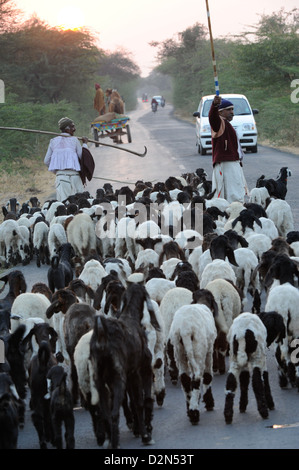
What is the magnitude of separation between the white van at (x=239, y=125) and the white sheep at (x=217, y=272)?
60.7 ft

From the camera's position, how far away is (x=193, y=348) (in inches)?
263

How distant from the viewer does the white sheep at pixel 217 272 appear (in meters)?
8.55

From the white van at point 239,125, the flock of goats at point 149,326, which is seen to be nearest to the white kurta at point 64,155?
the flock of goats at point 149,326

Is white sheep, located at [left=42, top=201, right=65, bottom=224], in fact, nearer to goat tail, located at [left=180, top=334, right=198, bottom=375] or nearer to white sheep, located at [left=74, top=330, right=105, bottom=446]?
goat tail, located at [left=180, top=334, right=198, bottom=375]

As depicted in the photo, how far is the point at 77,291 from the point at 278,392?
2278 millimetres

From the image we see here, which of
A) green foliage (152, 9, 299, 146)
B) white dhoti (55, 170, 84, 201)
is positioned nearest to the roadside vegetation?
green foliage (152, 9, 299, 146)

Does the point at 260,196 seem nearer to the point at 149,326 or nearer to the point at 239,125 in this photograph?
the point at 149,326

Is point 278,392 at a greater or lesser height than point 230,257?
lesser

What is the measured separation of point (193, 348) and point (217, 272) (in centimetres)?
198

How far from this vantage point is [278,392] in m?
7.01

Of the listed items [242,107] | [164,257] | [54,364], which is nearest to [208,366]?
[54,364]

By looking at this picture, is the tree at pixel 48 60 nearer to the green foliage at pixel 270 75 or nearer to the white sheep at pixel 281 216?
the green foliage at pixel 270 75

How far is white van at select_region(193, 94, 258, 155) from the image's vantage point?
27.3m
